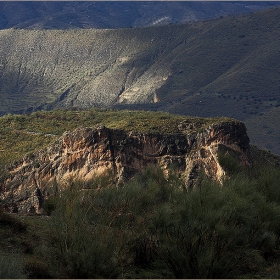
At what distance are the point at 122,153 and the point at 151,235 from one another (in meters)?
27.4

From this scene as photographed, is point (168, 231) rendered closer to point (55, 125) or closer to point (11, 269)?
point (11, 269)

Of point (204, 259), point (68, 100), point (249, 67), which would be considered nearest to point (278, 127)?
point (249, 67)

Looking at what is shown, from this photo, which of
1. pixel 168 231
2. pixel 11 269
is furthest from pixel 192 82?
pixel 11 269

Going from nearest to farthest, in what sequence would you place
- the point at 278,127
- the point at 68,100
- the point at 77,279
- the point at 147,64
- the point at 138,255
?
the point at 77,279 → the point at 138,255 → the point at 278,127 → the point at 68,100 → the point at 147,64

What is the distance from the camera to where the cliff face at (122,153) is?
161ft

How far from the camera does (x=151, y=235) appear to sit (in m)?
22.3

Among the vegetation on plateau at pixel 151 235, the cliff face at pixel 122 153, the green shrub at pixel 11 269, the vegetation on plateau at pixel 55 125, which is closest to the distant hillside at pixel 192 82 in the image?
the vegetation on plateau at pixel 55 125

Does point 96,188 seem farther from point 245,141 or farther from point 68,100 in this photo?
point 68,100

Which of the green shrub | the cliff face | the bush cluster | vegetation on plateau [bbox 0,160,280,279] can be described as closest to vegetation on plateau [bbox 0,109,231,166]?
the cliff face

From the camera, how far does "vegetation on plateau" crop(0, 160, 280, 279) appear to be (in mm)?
18562

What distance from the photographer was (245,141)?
52031 millimetres

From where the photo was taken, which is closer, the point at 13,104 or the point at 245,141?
the point at 245,141

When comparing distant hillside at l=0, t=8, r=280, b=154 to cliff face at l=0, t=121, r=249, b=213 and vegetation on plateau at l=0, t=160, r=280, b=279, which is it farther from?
vegetation on plateau at l=0, t=160, r=280, b=279

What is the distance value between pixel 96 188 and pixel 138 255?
328 inches
